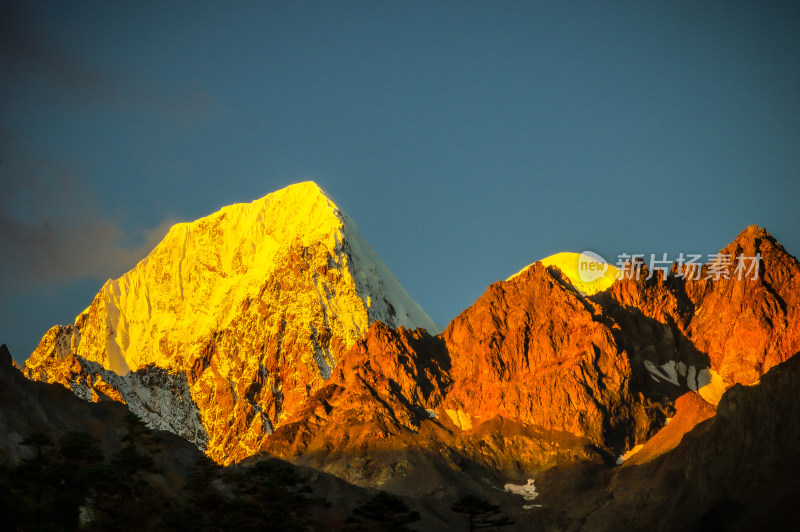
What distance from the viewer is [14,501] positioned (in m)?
116

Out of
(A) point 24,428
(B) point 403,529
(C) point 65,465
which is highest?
(A) point 24,428

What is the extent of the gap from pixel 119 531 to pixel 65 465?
8.58m

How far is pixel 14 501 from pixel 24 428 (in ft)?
118

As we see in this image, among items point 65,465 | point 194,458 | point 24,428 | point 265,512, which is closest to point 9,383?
point 24,428

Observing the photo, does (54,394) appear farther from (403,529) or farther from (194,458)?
(403,529)

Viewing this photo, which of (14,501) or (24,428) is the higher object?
(24,428)

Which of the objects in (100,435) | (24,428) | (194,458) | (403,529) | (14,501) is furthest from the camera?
(194,458)

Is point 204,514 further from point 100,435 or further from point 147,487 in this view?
point 100,435

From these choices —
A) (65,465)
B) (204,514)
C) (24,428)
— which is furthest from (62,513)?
(24,428)

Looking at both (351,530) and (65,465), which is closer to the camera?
(65,465)

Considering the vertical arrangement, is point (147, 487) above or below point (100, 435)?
below

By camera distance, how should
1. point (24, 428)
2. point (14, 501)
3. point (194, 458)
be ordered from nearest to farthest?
point (14, 501) < point (24, 428) < point (194, 458)

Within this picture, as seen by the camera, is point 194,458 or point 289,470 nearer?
point 289,470

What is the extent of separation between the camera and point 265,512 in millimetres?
123000
